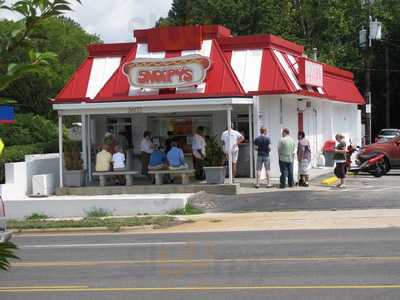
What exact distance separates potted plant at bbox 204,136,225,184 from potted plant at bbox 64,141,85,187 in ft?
13.6

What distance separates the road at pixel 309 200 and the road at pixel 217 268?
4692 millimetres

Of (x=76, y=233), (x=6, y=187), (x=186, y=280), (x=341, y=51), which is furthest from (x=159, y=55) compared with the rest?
(x=341, y=51)

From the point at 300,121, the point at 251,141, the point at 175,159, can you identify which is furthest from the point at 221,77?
the point at 300,121

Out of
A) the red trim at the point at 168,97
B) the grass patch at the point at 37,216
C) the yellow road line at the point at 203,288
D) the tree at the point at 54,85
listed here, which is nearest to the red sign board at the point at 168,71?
the red trim at the point at 168,97

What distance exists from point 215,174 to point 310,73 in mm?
6888

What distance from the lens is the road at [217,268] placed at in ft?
28.3

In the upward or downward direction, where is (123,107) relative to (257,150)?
upward

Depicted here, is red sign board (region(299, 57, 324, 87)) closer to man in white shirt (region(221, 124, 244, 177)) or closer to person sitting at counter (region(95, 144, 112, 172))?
man in white shirt (region(221, 124, 244, 177))

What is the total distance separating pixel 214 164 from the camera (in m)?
22.2

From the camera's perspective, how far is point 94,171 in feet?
80.4

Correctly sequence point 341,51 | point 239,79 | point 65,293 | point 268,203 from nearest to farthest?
1. point 65,293
2. point 268,203
3. point 239,79
4. point 341,51

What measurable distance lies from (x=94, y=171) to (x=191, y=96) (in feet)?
13.8

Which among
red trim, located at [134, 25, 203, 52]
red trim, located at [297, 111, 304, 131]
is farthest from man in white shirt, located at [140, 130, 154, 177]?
red trim, located at [297, 111, 304, 131]

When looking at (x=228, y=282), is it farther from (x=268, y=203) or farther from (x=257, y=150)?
(x=257, y=150)
